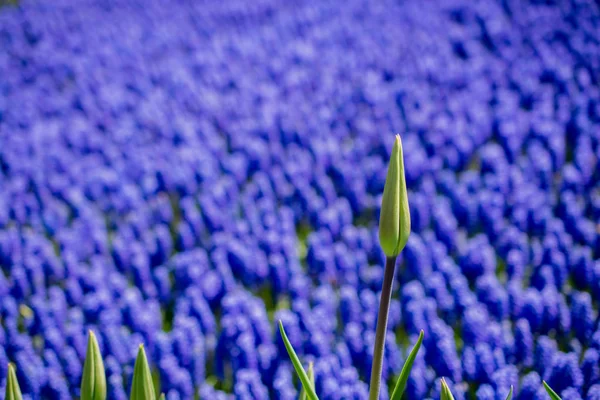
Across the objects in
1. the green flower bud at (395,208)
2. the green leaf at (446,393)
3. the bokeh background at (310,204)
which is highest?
the green flower bud at (395,208)

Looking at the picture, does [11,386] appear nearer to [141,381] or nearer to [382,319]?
[141,381]

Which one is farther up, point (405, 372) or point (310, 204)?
point (405, 372)

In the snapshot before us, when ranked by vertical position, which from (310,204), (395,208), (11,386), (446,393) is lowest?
(310,204)

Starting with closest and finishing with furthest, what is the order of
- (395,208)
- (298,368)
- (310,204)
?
1. (395,208)
2. (298,368)
3. (310,204)

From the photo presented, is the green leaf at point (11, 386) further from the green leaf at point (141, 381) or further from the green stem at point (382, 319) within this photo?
the green stem at point (382, 319)

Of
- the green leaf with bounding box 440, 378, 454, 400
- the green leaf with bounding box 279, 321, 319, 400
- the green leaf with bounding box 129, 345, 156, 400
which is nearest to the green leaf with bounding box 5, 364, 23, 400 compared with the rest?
the green leaf with bounding box 129, 345, 156, 400

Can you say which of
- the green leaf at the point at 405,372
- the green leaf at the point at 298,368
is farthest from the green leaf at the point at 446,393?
the green leaf at the point at 298,368

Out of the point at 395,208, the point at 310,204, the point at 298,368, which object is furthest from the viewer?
the point at 310,204

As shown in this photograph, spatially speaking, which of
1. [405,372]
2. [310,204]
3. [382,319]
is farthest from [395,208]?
[310,204]
